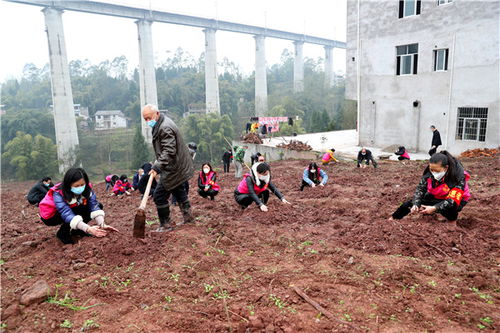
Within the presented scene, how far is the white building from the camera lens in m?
13.7

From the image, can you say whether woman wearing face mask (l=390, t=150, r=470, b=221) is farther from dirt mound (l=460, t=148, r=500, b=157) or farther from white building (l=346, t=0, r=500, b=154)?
white building (l=346, t=0, r=500, b=154)

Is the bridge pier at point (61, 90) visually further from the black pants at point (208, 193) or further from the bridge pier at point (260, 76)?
the black pants at point (208, 193)

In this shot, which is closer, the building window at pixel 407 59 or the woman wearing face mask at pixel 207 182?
the woman wearing face mask at pixel 207 182

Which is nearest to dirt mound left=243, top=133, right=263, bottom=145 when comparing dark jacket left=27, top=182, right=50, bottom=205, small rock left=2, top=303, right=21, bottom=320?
dark jacket left=27, top=182, right=50, bottom=205

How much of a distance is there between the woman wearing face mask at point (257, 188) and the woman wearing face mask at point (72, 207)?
219 centimetres

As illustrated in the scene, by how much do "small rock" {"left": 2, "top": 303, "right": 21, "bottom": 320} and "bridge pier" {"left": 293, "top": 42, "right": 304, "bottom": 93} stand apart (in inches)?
2072

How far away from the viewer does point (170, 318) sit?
2.61m

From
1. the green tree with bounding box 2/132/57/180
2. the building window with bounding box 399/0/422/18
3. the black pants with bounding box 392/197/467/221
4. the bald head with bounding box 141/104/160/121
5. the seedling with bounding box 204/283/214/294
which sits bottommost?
the green tree with bounding box 2/132/57/180

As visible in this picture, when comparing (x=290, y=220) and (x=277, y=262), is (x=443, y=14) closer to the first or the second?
Result: (x=290, y=220)

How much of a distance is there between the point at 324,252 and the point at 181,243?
159 centimetres

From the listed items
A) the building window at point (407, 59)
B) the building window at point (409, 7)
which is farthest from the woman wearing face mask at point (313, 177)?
the building window at point (409, 7)

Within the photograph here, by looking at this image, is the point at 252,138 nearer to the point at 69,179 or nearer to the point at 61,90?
the point at 61,90

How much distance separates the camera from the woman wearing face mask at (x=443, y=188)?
4230 millimetres

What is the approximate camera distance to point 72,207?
4145 mm
